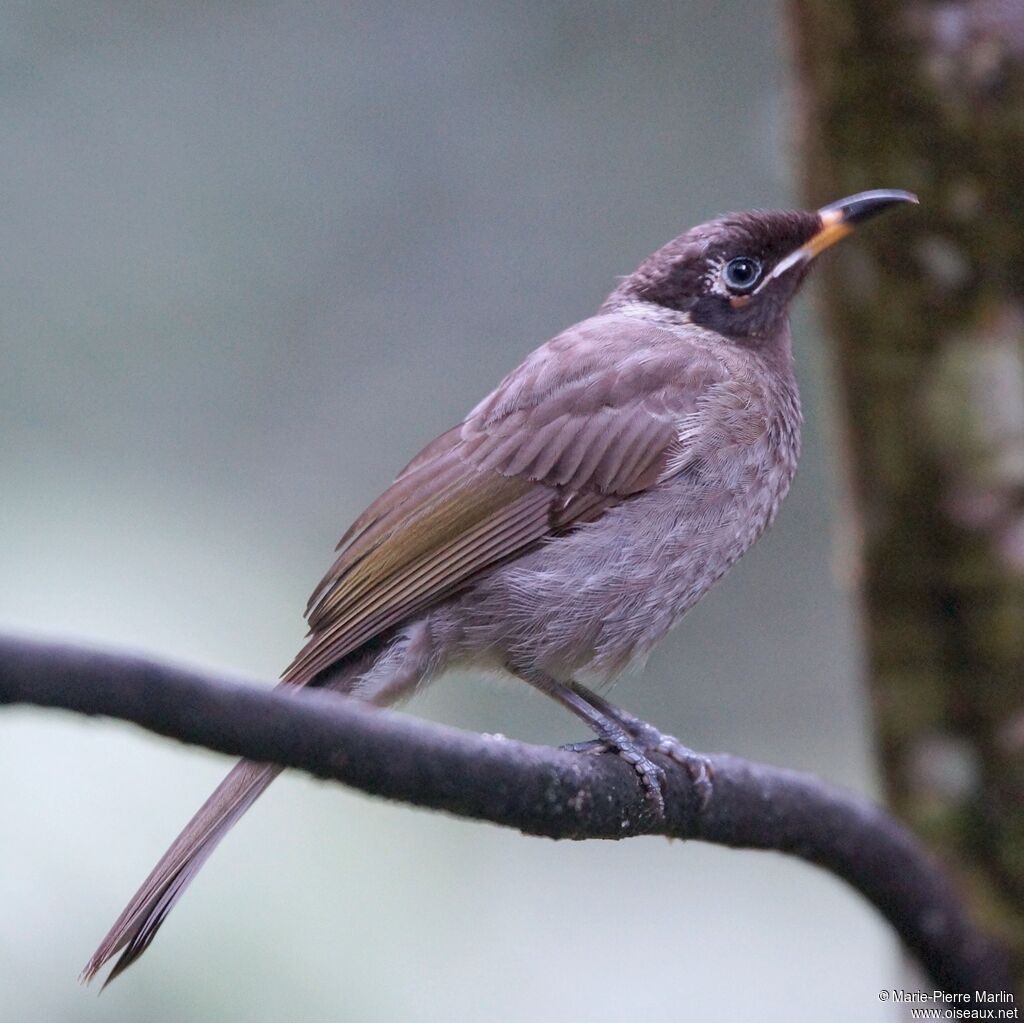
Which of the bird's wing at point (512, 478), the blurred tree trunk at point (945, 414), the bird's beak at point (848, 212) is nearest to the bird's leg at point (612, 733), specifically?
the bird's wing at point (512, 478)

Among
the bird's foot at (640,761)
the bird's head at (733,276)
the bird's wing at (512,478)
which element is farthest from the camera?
the bird's head at (733,276)

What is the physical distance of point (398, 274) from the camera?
722cm

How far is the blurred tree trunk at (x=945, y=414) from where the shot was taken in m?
4.10

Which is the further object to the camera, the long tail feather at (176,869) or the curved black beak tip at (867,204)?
the curved black beak tip at (867,204)

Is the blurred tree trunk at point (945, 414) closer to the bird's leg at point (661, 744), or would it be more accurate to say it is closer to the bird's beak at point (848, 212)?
the bird's beak at point (848, 212)

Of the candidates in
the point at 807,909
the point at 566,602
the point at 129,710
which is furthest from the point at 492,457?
the point at 129,710

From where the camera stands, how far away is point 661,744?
403 cm

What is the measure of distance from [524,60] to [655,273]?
10.4 feet

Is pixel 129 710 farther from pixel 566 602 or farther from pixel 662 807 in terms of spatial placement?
pixel 566 602

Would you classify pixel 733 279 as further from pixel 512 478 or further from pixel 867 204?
pixel 512 478

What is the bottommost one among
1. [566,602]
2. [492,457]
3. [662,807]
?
[662,807]

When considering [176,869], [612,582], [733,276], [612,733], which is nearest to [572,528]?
[612,582]

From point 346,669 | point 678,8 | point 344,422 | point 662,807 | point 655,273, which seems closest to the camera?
point 662,807

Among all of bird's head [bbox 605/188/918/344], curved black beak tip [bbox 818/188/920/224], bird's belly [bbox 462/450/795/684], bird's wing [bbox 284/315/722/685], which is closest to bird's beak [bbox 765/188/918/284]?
curved black beak tip [bbox 818/188/920/224]
